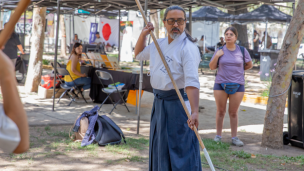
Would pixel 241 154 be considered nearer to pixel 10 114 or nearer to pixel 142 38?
pixel 142 38

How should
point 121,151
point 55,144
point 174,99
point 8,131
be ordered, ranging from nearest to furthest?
point 8,131 < point 174,99 < point 121,151 < point 55,144

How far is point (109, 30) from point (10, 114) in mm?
16249

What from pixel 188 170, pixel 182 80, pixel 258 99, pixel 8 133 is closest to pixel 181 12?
pixel 182 80

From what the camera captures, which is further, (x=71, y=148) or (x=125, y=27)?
(x=125, y=27)

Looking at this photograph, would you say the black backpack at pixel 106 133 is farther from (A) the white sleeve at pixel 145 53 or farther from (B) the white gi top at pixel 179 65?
(B) the white gi top at pixel 179 65

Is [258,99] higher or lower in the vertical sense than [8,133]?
lower

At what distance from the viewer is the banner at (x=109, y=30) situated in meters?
16.9

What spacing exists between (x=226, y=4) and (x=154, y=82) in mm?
6312

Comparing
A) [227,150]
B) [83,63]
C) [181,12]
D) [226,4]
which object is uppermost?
[226,4]

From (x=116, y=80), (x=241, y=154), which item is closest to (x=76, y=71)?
(x=116, y=80)

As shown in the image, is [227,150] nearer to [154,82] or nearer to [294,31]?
[294,31]

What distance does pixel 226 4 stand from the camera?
8.52 meters

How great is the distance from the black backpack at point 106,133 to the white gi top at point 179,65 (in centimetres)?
227

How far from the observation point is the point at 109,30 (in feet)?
55.7
